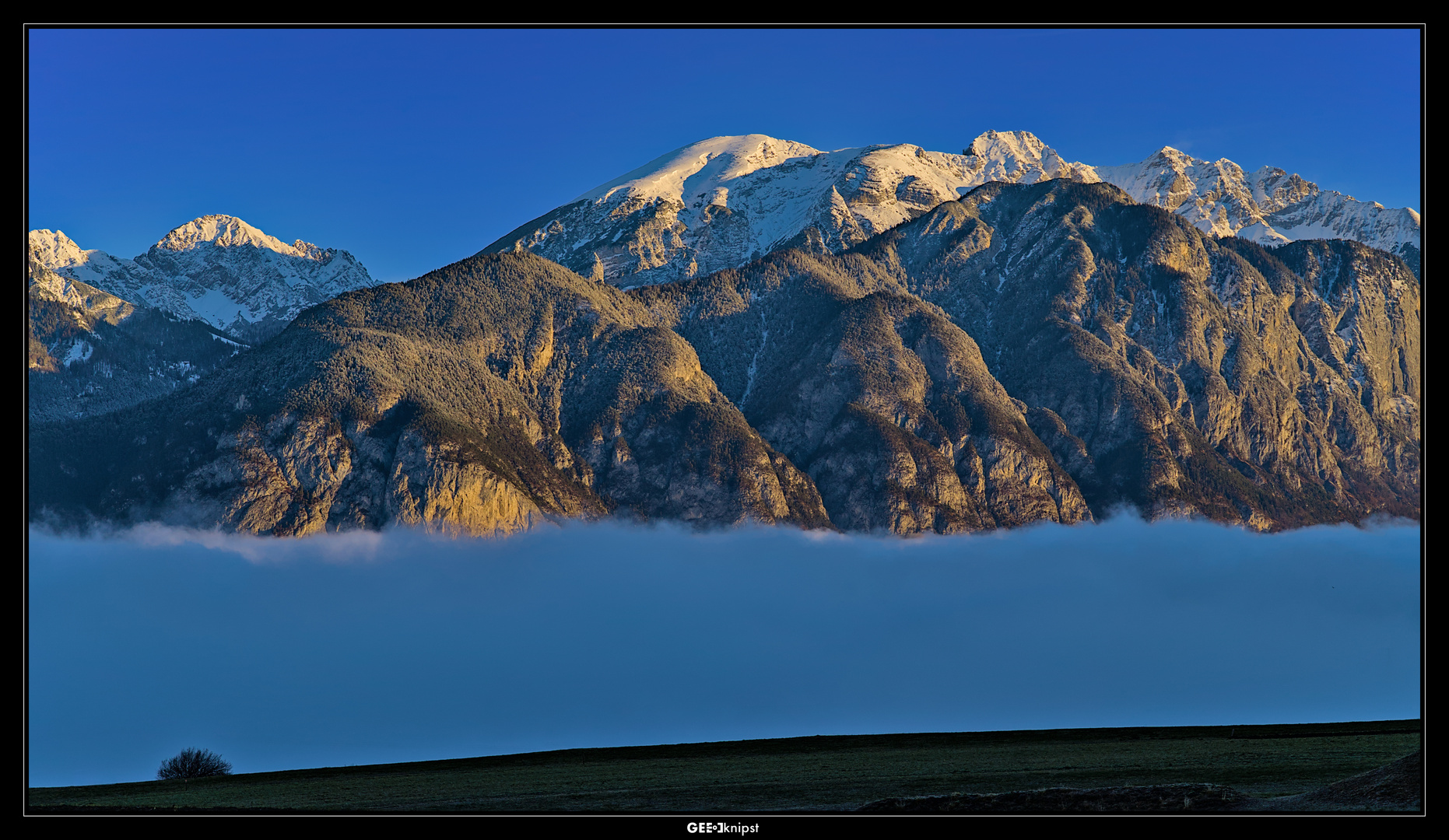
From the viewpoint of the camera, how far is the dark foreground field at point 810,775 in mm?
85625

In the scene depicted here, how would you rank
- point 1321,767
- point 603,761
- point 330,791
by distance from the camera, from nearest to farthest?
point 1321,767 < point 330,791 < point 603,761

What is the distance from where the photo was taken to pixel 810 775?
353 feet

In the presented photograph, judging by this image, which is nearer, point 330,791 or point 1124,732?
point 330,791

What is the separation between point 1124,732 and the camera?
6063 inches

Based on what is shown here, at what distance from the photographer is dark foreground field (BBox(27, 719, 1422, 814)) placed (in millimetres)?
85625
